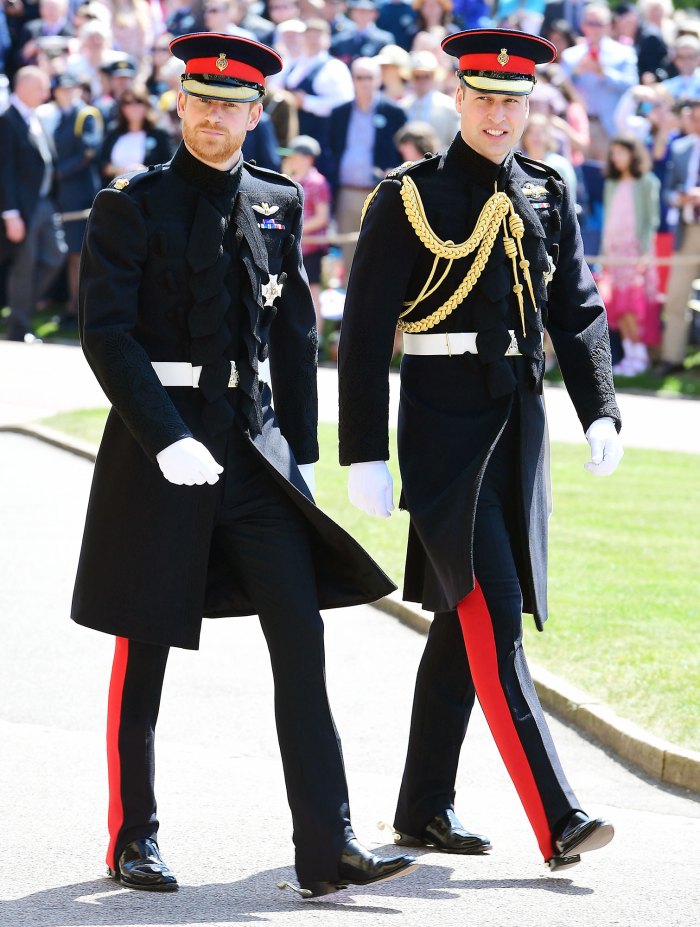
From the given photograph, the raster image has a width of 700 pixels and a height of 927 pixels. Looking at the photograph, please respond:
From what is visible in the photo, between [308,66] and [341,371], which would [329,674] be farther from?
[308,66]

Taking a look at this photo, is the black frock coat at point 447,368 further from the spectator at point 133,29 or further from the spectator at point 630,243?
the spectator at point 133,29

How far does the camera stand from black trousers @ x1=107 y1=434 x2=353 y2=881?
4.59 m

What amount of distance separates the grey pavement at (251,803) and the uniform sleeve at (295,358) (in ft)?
3.66

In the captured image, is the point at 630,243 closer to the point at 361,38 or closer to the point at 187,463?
the point at 361,38

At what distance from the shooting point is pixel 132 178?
468cm

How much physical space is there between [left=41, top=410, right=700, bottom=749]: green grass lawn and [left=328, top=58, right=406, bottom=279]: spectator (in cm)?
393

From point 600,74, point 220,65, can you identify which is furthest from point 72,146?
point 220,65

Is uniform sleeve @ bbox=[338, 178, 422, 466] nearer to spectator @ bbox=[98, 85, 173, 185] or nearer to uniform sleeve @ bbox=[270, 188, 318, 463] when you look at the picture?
uniform sleeve @ bbox=[270, 188, 318, 463]

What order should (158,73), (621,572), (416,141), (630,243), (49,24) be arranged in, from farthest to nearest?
(49,24)
(158,73)
(630,243)
(416,141)
(621,572)

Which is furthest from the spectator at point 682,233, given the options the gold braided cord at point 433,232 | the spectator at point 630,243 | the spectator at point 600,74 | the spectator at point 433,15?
the gold braided cord at point 433,232

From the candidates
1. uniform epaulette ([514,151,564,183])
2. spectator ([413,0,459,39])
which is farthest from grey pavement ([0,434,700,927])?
spectator ([413,0,459,39])

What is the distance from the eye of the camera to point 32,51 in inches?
777

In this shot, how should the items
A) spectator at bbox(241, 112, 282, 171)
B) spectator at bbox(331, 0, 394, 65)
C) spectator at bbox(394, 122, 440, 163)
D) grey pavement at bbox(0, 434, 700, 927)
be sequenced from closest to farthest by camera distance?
1. grey pavement at bbox(0, 434, 700, 927)
2. spectator at bbox(394, 122, 440, 163)
3. spectator at bbox(241, 112, 282, 171)
4. spectator at bbox(331, 0, 394, 65)

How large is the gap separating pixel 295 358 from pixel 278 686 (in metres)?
0.86
